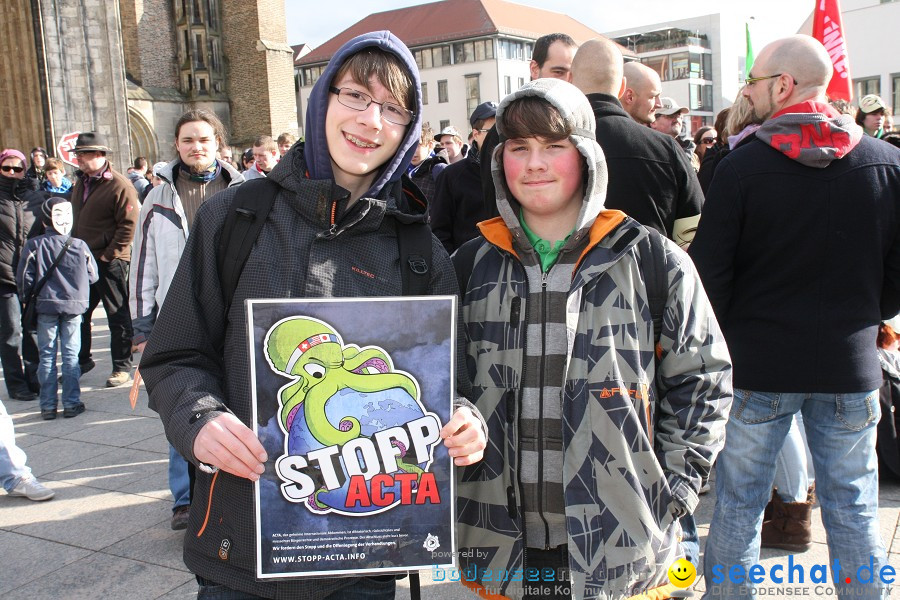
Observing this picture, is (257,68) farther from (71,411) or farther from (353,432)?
(353,432)

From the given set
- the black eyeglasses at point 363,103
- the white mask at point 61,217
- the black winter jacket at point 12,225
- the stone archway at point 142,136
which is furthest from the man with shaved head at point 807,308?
the stone archway at point 142,136

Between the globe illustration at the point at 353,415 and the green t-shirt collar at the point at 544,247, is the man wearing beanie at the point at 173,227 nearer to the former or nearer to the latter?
the green t-shirt collar at the point at 544,247

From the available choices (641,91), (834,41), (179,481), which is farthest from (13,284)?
(834,41)

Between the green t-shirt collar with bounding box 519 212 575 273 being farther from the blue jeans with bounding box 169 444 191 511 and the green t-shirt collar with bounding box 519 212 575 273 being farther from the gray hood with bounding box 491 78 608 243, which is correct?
the blue jeans with bounding box 169 444 191 511

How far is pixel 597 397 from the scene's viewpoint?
2.05m

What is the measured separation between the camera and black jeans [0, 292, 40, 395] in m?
8.02

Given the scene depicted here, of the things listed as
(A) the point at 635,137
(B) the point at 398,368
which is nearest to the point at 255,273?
(B) the point at 398,368

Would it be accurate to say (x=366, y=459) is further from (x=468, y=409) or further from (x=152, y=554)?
(x=152, y=554)

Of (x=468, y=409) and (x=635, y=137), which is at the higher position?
(x=635, y=137)

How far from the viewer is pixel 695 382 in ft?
7.00

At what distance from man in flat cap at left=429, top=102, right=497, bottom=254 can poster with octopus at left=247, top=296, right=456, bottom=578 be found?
3.42 metres

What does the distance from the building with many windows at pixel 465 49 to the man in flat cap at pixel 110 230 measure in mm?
62511

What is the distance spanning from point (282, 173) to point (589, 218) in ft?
2.80

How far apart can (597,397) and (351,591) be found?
821 mm
